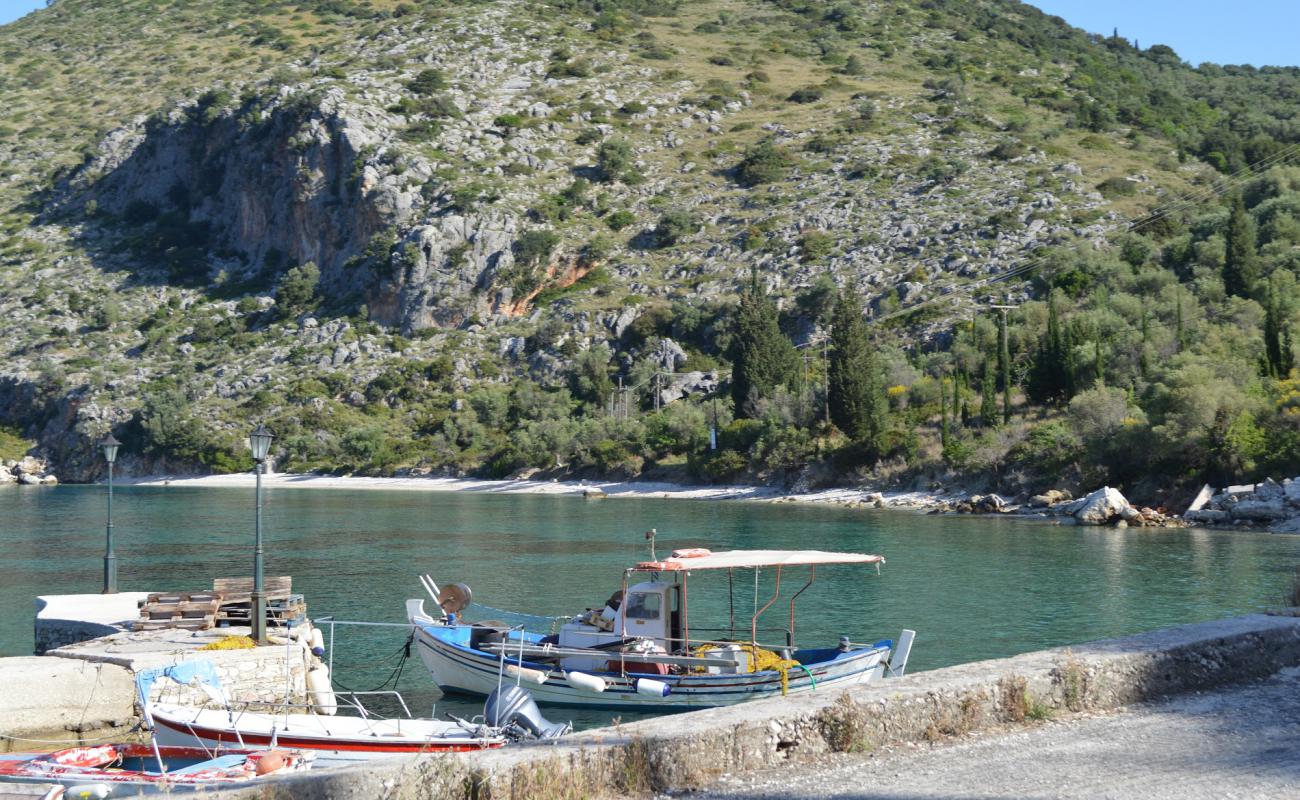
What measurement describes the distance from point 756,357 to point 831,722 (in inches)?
3056

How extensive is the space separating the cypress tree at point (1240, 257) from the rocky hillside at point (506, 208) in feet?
52.3

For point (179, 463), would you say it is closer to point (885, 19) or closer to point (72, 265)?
point (72, 265)

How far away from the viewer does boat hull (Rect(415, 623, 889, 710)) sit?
60.8 feet

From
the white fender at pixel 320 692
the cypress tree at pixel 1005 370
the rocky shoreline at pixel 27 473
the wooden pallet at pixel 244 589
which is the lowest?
the rocky shoreline at pixel 27 473

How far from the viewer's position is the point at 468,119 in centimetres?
12925

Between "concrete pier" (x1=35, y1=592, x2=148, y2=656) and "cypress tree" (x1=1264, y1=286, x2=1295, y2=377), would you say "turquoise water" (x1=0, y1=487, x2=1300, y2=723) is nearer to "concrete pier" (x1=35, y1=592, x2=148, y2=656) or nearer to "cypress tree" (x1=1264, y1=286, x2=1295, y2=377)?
"concrete pier" (x1=35, y1=592, x2=148, y2=656)

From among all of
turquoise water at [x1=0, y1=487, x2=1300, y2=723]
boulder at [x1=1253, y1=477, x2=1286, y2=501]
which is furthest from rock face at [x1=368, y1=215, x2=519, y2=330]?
boulder at [x1=1253, y1=477, x2=1286, y2=501]

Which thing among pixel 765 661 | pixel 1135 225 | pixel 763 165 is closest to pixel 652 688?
pixel 765 661

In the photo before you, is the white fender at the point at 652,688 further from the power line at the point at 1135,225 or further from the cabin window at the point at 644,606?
the power line at the point at 1135,225

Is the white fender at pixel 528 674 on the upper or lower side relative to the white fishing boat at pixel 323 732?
lower

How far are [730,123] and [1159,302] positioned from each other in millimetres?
64911

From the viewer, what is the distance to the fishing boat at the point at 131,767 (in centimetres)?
1229

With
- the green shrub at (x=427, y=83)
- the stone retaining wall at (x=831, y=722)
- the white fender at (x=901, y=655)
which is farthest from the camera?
the green shrub at (x=427, y=83)

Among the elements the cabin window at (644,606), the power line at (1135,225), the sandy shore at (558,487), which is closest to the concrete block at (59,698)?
the cabin window at (644,606)
